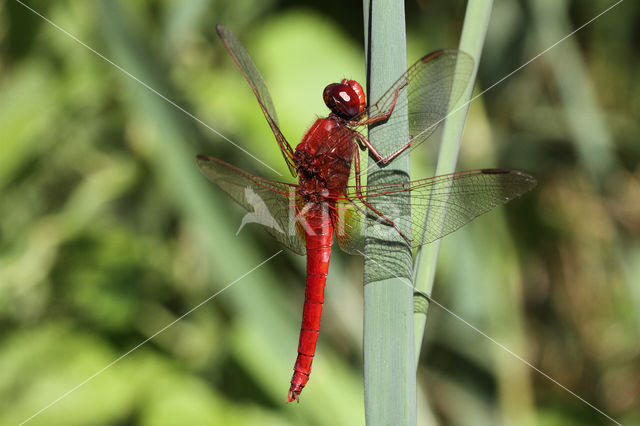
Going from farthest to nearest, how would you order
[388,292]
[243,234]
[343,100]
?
1. [243,234]
2. [343,100]
3. [388,292]

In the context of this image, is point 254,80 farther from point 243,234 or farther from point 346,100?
point 243,234

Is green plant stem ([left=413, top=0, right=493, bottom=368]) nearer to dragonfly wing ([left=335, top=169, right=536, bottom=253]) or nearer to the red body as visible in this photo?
dragonfly wing ([left=335, top=169, right=536, bottom=253])

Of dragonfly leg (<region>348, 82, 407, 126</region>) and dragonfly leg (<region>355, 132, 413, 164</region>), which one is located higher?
dragonfly leg (<region>348, 82, 407, 126</region>)

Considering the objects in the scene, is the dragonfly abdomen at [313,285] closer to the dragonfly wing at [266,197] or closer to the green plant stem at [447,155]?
the dragonfly wing at [266,197]

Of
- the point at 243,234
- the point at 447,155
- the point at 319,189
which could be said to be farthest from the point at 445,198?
the point at 243,234

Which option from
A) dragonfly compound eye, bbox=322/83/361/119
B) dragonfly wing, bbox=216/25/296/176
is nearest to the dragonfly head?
dragonfly compound eye, bbox=322/83/361/119

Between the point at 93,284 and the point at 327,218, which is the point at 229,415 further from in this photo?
the point at 327,218

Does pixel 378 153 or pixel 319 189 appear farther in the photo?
pixel 319 189
